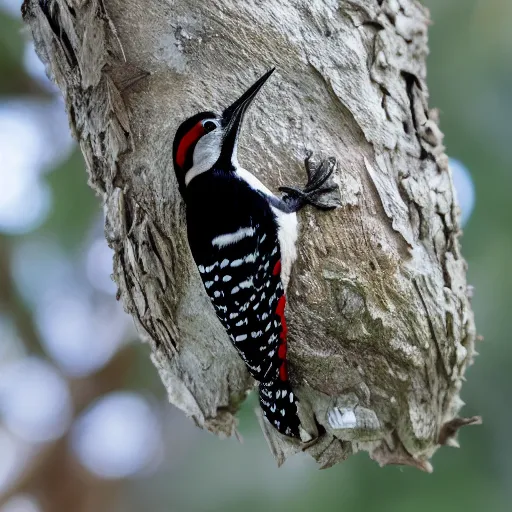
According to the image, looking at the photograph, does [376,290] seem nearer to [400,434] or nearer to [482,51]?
[400,434]

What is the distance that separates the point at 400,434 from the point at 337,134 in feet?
2.80

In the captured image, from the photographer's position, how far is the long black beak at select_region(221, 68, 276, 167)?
1571 millimetres

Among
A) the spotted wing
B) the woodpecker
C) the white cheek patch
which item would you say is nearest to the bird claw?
the woodpecker

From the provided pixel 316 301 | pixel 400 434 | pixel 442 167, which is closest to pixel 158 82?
pixel 316 301

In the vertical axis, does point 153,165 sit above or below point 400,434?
above

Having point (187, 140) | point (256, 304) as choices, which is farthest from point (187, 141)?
point (256, 304)

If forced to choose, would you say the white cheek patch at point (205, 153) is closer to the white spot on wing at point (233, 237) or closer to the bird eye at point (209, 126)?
the bird eye at point (209, 126)

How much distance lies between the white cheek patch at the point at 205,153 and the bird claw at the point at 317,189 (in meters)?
0.22

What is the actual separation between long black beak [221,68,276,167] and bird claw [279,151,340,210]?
19 centimetres

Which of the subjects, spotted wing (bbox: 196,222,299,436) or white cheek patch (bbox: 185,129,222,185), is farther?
white cheek patch (bbox: 185,129,222,185)

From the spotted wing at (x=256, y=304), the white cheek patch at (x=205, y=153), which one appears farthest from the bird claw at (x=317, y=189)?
the white cheek patch at (x=205, y=153)

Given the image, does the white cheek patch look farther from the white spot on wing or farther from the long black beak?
the white spot on wing

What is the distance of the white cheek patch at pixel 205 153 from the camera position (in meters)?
1.67

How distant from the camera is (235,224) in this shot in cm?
170
